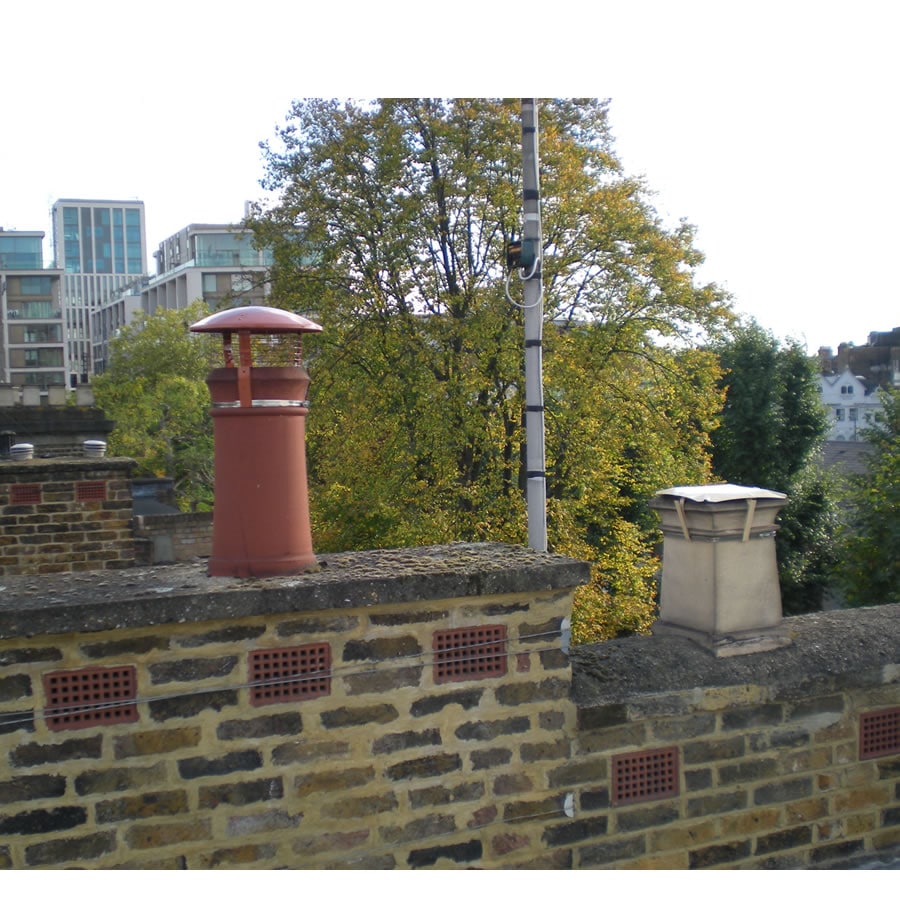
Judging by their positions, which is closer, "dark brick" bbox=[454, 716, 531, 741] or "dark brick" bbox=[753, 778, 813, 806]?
"dark brick" bbox=[454, 716, 531, 741]

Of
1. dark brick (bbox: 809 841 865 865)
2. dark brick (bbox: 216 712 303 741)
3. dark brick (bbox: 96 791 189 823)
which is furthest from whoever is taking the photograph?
dark brick (bbox: 809 841 865 865)

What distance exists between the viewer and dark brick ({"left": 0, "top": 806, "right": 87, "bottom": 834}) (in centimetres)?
300

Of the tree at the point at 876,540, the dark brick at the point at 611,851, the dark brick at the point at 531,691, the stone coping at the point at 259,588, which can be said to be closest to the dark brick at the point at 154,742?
the stone coping at the point at 259,588

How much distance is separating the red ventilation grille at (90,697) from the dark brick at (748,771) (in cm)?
228

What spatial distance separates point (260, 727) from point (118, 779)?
1.52 feet

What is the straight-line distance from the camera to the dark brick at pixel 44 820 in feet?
9.83

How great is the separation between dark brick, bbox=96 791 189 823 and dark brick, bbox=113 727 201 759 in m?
0.14

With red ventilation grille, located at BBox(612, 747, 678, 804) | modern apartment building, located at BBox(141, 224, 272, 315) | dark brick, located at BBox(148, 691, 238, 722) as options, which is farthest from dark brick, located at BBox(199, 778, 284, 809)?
modern apartment building, located at BBox(141, 224, 272, 315)

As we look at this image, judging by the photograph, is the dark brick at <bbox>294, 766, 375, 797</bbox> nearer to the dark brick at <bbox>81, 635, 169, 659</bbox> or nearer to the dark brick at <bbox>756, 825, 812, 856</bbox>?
the dark brick at <bbox>81, 635, 169, 659</bbox>

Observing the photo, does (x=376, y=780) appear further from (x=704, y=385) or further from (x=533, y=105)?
(x=704, y=385)

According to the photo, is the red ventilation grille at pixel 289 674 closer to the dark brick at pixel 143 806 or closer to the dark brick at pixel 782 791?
the dark brick at pixel 143 806

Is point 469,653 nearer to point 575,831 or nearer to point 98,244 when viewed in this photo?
point 575,831

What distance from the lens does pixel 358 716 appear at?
3.33 meters

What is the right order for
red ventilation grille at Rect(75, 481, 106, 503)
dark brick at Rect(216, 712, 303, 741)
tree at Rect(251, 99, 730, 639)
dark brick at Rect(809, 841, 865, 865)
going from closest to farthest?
1. dark brick at Rect(216, 712, 303, 741)
2. dark brick at Rect(809, 841, 865, 865)
3. red ventilation grille at Rect(75, 481, 106, 503)
4. tree at Rect(251, 99, 730, 639)
